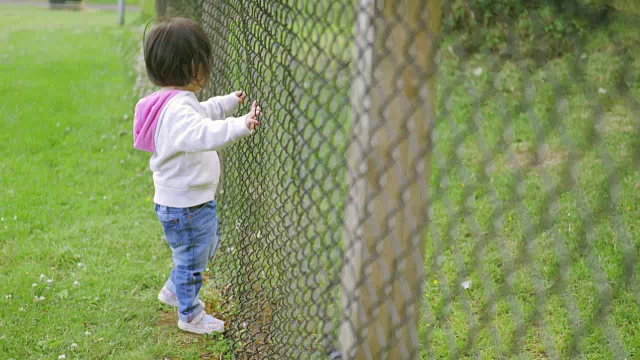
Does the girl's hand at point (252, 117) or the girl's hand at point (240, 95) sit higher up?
the girl's hand at point (252, 117)

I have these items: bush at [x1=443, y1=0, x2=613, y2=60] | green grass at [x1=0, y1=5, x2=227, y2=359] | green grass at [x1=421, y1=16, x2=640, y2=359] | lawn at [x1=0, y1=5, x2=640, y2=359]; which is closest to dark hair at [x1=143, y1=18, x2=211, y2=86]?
lawn at [x1=0, y1=5, x2=640, y2=359]

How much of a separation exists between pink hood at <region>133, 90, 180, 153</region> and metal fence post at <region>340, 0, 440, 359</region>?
3.55ft

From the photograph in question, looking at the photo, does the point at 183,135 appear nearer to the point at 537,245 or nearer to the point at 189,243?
the point at 189,243

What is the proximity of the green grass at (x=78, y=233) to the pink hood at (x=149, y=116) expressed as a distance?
99 centimetres

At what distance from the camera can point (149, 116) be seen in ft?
10.2

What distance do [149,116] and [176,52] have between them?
0.29 meters

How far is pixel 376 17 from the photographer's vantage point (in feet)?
6.48

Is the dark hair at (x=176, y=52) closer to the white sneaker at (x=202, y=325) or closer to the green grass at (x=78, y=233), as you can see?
the white sneaker at (x=202, y=325)

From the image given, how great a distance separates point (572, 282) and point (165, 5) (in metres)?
4.46

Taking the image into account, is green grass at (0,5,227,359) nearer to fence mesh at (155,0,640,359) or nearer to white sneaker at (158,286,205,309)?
white sneaker at (158,286,205,309)

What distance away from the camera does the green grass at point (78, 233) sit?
139 inches

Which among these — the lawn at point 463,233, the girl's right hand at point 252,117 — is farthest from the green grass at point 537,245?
the girl's right hand at point 252,117

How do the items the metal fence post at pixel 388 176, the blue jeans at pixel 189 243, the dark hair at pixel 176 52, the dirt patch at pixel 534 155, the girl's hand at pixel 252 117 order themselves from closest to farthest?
the metal fence post at pixel 388 176 < the girl's hand at pixel 252 117 < the dark hair at pixel 176 52 < the blue jeans at pixel 189 243 < the dirt patch at pixel 534 155

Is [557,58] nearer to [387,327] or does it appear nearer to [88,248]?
[88,248]
